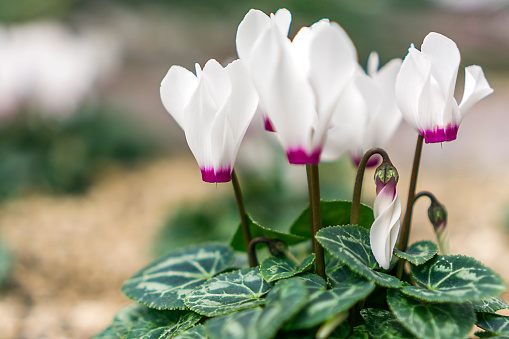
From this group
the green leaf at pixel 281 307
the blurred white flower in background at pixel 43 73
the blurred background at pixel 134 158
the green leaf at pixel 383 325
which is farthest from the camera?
the blurred white flower in background at pixel 43 73

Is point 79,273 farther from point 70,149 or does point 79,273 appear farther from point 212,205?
point 70,149

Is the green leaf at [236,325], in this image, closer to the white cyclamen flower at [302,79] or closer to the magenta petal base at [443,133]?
the white cyclamen flower at [302,79]

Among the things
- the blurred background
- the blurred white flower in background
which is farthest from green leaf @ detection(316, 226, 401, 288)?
the blurred white flower in background

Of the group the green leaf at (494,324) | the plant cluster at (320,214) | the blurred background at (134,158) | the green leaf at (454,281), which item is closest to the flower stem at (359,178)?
the plant cluster at (320,214)

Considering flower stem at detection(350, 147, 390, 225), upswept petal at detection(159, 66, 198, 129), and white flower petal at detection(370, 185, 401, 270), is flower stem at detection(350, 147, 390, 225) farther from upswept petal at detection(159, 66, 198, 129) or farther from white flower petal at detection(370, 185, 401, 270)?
upswept petal at detection(159, 66, 198, 129)

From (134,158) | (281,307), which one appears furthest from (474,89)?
(134,158)
